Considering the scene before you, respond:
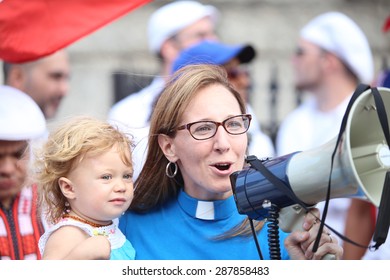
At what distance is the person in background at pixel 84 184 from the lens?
302 cm

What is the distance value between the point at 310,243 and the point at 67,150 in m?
0.80

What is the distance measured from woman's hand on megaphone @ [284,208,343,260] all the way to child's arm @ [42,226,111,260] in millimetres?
563

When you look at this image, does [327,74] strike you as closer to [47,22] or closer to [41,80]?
[41,80]

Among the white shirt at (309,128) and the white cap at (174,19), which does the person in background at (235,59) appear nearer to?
the white shirt at (309,128)

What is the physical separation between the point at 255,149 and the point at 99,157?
85.1 inches

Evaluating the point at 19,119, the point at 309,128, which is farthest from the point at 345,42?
the point at 19,119

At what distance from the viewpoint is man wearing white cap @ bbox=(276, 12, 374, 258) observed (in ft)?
19.5

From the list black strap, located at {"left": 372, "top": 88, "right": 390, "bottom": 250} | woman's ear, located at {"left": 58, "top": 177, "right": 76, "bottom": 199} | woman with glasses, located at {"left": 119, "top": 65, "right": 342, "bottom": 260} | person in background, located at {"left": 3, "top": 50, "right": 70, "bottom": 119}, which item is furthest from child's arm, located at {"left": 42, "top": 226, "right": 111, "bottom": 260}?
person in background, located at {"left": 3, "top": 50, "right": 70, "bottom": 119}

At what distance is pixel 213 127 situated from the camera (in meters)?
3.07

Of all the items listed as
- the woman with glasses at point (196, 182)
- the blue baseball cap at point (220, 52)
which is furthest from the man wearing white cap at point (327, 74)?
the woman with glasses at point (196, 182)

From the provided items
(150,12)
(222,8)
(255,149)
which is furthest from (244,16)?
(255,149)

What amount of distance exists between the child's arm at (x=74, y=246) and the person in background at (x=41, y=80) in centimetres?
235

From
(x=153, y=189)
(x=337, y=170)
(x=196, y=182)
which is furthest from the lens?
(x=153, y=189)

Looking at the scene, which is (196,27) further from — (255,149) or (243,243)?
(243,243)
